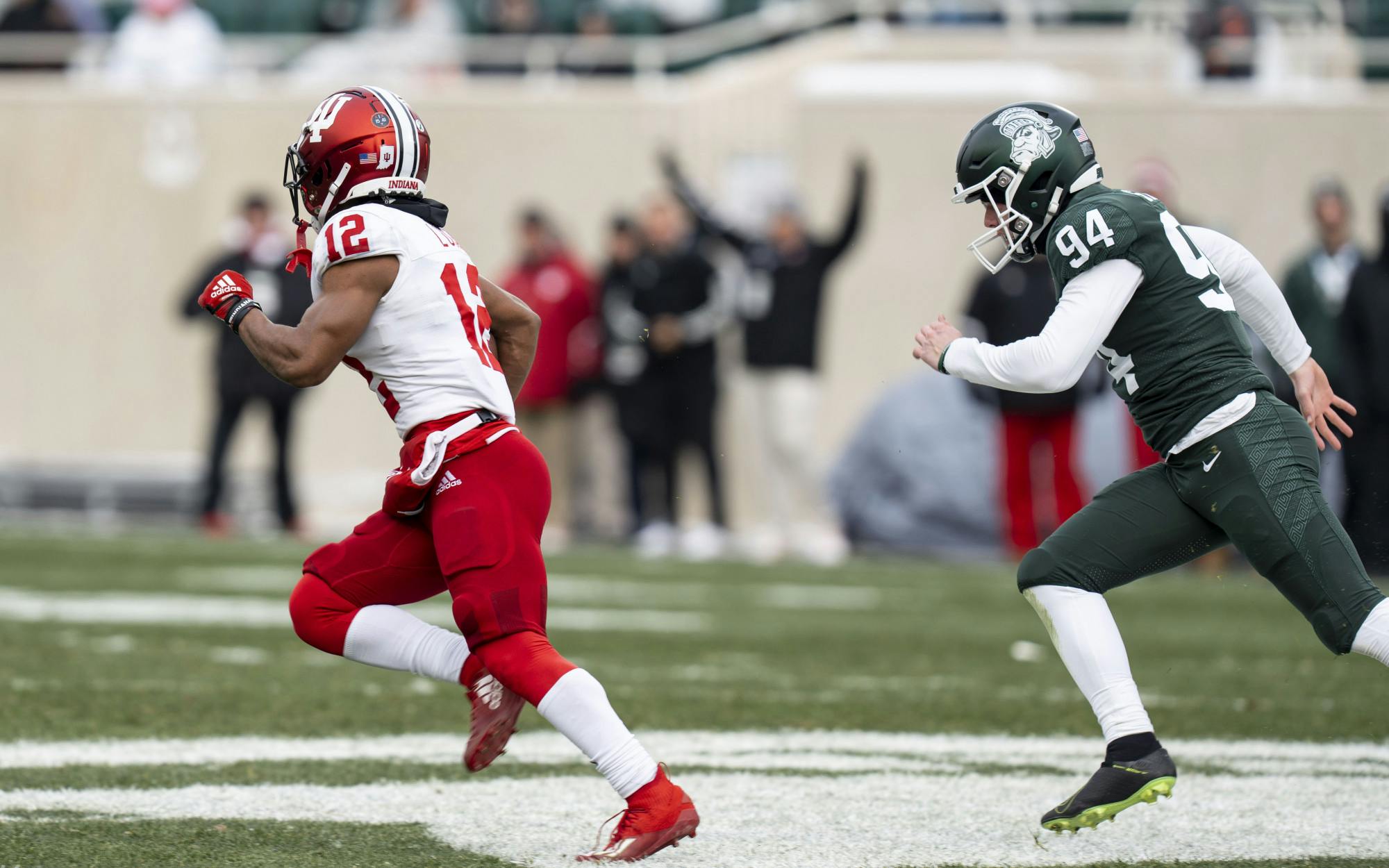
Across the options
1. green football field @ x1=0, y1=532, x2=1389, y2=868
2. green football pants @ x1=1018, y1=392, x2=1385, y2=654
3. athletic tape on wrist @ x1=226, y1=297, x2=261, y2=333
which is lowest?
green football field @ x1=0, y1=532, x2=1389, y2=868

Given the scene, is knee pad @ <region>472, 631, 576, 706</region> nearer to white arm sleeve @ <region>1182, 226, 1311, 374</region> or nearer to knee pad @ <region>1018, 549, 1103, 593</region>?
knee pad @ <region>1018, 549, 1103, 593</region>

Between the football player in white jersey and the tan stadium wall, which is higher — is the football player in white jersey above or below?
above

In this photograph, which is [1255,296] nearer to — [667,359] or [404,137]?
[404,137]

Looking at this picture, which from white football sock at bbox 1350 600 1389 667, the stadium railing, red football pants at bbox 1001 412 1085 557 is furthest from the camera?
the stadium railing

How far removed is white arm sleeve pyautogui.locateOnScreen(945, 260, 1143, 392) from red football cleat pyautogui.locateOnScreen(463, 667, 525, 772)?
117 centimetres

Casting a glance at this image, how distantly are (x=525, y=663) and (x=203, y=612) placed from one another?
507cm

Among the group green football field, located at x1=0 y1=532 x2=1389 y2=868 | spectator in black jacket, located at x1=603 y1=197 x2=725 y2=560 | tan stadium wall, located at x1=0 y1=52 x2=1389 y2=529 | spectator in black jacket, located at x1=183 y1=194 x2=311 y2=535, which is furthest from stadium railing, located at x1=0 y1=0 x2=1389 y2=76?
green football field, located at x1=0 y1=532 x2=1389 y2=868

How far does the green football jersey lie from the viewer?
14.1 feet

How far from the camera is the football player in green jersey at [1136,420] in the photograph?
4215 millimetres

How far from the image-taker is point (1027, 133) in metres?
4.43

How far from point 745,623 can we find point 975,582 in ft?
7.29

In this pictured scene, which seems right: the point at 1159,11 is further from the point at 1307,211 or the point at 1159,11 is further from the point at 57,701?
the point at 57,701

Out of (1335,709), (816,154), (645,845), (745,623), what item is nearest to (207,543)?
(745,623)

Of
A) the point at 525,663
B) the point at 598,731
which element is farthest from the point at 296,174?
the point at 598,731
